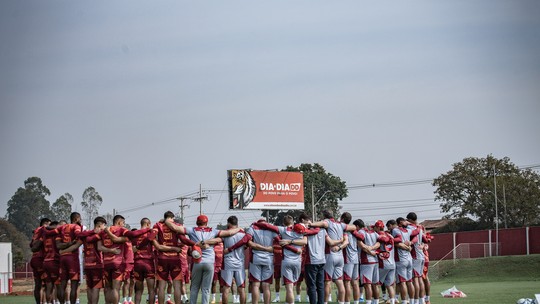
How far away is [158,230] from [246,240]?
2108 millimetres

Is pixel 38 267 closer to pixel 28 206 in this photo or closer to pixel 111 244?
pixel 111 244

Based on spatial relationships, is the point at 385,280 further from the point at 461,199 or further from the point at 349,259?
the point at 461,199

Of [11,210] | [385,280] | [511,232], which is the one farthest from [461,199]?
[11,210]

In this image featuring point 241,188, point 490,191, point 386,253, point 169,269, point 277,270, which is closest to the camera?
point 169,269

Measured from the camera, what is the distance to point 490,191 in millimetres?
92062

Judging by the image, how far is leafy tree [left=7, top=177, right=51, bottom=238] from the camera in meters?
151

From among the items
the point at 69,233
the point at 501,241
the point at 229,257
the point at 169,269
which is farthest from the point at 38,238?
the point at 501,241

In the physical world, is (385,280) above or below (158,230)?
below

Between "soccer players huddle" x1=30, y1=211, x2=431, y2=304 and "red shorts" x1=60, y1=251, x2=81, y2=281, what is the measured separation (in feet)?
0.08

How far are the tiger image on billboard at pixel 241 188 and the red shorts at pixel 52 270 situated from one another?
42.2 metres

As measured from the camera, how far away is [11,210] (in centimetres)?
15362

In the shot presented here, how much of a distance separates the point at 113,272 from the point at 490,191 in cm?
7608

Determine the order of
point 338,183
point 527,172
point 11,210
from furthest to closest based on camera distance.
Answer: point 11,210
point 338,183
point 527,172

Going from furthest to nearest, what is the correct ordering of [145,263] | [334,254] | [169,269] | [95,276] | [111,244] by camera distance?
[334,254]
[145,263]
[95,276]
[111,244]
[169,269]
